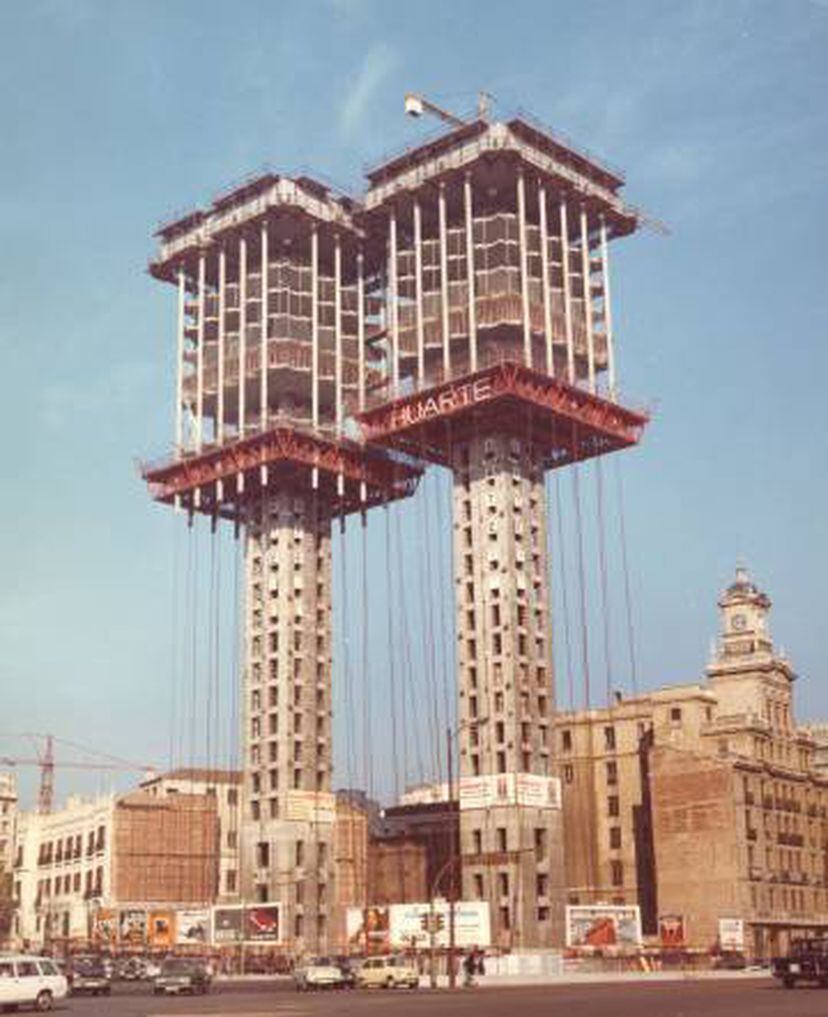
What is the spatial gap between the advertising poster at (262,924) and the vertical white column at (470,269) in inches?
2145

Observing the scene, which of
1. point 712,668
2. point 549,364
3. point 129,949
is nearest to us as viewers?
point 549,364

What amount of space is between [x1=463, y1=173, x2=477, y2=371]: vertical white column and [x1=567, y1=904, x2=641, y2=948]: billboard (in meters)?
48.4

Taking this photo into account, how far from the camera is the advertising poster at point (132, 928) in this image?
152 m

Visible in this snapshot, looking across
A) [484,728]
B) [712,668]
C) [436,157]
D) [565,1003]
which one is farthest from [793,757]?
[565,1003]

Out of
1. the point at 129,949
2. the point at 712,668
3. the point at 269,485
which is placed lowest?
the point at 129,949

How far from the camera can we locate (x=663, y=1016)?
42719 millimetres

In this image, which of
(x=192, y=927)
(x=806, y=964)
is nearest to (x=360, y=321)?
(x=192, y=927)

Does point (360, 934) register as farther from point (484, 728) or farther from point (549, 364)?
point (549, 364)

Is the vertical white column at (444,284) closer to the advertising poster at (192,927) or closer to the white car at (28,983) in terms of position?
the advertising poster at (192,927)

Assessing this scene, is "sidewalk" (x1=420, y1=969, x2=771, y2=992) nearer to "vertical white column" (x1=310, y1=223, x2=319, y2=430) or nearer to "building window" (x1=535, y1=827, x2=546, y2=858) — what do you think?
"building window" (x1=535, y1=827, x2=546, y2=858)

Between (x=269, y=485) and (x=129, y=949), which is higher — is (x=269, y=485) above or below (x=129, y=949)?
above

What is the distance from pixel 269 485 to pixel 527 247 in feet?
119

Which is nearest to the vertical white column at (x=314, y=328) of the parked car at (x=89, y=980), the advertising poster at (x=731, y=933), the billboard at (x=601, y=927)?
the billboard at (x=601, y=927)

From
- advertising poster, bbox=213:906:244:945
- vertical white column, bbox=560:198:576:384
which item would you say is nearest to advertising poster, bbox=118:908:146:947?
advertising poster, bbox=213:906:244:945
